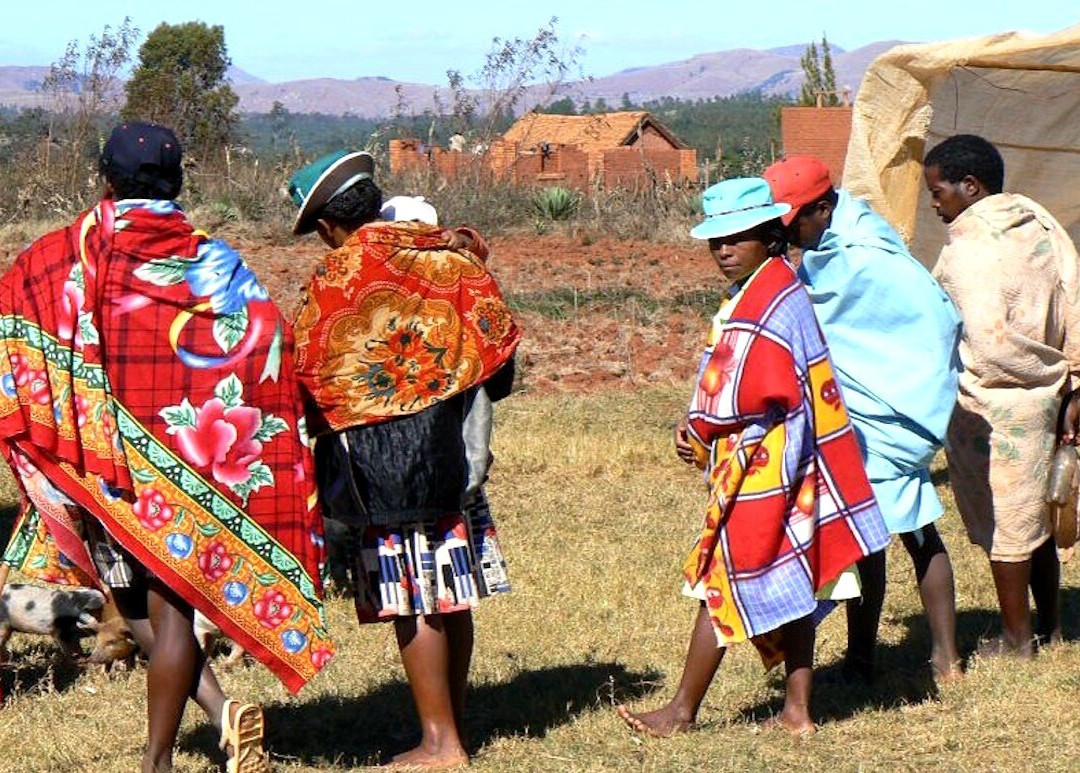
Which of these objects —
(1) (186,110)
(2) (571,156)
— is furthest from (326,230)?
(2) (571,156)

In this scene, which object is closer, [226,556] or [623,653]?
[226,556]

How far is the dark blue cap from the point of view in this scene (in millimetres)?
4691

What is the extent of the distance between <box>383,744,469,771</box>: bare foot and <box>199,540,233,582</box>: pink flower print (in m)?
0.80

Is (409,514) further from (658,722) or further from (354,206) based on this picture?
(658,722)

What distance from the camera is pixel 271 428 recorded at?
4.76 meters

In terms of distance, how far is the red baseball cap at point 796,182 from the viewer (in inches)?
216

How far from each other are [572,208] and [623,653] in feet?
43.2

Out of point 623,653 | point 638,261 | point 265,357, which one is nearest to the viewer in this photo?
point 265,357

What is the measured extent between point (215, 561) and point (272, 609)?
0.74 feet

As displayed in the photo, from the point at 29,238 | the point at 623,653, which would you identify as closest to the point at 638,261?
the point at 29,238

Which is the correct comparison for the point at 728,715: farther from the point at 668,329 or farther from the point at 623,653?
the point at 668,329

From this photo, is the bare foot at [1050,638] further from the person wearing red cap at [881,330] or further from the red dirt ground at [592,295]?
the red dirt ground at [592,295]

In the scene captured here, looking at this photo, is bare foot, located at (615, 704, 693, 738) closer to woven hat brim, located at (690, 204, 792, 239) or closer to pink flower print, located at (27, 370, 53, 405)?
woven hat brim, located at (690, 204, 792, 239)

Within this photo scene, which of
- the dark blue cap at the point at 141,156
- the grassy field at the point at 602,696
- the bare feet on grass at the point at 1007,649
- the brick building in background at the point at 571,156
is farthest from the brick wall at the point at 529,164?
the dark blue cap at the point at 141,156
